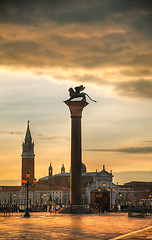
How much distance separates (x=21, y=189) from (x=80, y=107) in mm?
163569

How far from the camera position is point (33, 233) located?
18.6 m

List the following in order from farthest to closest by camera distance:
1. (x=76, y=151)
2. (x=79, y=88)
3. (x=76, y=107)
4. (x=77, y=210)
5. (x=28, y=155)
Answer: (x=28, y=155)
(x=79, y=88)
(x=76, y=107)
(x=76, y=151)
(x=77, y=210)

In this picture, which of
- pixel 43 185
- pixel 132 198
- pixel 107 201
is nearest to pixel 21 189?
pixel 43 185

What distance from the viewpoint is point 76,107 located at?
3759cm

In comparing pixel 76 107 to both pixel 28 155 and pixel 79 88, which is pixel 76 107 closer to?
pixel 79 88

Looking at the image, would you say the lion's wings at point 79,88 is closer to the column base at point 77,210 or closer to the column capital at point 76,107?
the column capital at point 76,107

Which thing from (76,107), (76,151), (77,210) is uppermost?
(76,107)

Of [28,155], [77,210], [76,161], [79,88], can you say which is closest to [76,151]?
[76,161]

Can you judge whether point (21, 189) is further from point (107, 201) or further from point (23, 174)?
point (107, 201)

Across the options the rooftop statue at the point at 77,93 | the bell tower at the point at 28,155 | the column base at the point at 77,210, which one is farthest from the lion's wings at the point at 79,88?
the bell tower at the point at 28,155

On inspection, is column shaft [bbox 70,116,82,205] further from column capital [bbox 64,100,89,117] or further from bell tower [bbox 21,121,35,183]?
bell tower [bbox 21,121,35,183]

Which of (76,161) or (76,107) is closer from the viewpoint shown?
(76,161)

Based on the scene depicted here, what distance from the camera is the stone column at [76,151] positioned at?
3734 centimetres

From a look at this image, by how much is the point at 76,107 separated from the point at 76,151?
344cm
